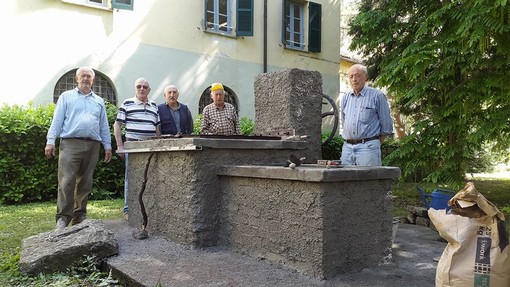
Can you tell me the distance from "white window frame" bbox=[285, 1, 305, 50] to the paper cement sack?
11.9m

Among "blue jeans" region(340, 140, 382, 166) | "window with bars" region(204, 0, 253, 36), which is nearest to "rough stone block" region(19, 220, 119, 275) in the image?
"blue jeans" region(340, 140, 382, 166)

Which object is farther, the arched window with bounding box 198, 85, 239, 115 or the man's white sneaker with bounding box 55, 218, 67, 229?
the arched window with bounding box 198, 85, 239, 115

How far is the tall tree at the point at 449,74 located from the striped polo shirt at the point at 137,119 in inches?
146

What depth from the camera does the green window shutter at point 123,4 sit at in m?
10.7

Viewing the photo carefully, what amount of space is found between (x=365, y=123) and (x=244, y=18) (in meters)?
9.23

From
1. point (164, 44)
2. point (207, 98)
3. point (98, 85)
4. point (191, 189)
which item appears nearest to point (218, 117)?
point (191, 189)

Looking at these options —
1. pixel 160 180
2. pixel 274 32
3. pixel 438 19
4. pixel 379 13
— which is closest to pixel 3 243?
pixel 160 180

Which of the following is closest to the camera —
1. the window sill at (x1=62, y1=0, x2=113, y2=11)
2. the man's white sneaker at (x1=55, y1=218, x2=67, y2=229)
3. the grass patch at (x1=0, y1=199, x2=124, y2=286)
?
the grass patch at (x1=0, y1=199, x2=124, y2=286)

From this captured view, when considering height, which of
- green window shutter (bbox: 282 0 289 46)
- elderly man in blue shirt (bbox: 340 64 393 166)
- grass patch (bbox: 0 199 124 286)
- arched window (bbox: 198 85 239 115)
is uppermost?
green window shutter (bbox: 282 0 289 46)

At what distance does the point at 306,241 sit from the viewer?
3.27m

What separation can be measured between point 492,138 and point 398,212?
180 cm

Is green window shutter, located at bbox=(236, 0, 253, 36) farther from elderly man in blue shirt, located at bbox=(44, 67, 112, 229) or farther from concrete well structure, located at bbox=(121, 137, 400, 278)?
concrete well structure, located at bbox=(121, 137, 400, 278)

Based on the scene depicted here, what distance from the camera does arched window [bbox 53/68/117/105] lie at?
10.3 meters

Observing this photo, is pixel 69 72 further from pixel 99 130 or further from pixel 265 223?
pixel 265 223
